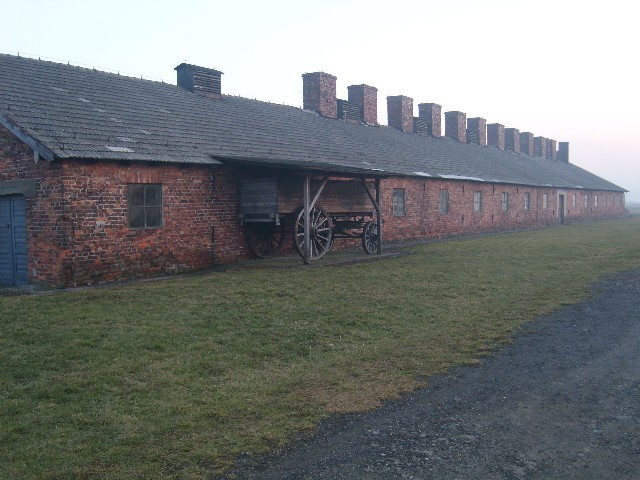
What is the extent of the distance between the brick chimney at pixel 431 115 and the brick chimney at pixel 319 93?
1029 cm

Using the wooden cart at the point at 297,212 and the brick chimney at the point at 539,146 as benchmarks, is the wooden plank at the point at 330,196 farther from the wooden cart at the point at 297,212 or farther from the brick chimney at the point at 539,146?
the brick chimney at the point at 539,146

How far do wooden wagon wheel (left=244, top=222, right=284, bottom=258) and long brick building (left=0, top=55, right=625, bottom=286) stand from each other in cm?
14

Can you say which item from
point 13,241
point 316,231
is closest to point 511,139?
point 316,231

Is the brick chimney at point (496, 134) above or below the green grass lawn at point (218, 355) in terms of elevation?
above

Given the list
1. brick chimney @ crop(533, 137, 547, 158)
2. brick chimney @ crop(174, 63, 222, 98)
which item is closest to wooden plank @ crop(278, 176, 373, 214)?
brick chimney @ crop(174, 63, 222, 98)

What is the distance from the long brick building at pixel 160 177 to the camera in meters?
12.4

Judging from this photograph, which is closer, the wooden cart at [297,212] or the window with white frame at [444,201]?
the wooden cart at [297,212]

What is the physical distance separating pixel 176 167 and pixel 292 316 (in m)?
6.67

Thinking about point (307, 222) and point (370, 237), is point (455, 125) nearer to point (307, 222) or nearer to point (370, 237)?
point (370, 237)

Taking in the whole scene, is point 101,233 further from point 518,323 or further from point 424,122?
point 424,122

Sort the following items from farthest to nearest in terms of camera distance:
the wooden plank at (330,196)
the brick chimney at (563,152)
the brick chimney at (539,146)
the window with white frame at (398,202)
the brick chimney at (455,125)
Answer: the brick chimney at (563,152)
the brick chimney at (539,146)
the brick chimney at (455,125)
the window with white frame at (398,202)
the wooden plank at (330,196)

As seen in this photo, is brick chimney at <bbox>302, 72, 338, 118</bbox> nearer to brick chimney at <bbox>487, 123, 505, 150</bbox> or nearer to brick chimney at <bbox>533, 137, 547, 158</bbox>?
brick chimney at <bbox>487, 123, 505, 150</bbox>

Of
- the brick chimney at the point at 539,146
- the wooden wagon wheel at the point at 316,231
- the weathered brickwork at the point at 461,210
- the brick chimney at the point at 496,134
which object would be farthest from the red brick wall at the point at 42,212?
the brick chimney at the point at 539,146

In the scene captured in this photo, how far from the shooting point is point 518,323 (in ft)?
29.6
